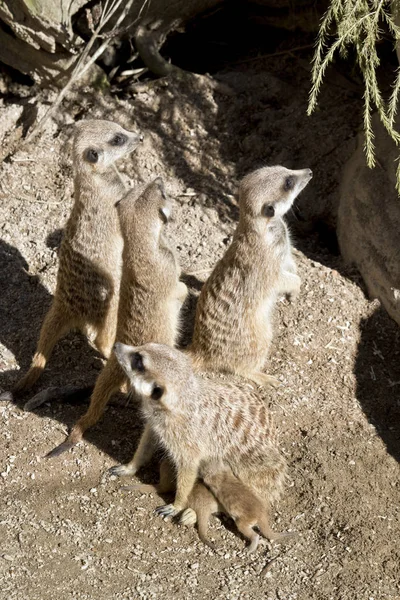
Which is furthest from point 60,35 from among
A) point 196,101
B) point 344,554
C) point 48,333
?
point 344,554

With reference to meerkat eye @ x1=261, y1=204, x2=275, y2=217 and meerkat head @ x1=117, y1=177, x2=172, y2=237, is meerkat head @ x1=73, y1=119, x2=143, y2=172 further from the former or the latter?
meerkat eye @ x1=261, y1=204, x2=275, y2=217

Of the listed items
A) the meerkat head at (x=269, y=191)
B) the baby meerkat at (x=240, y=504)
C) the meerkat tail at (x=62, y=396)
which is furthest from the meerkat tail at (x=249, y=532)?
the meerkat head at (x=269, y=191)

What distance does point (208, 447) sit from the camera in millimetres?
2838

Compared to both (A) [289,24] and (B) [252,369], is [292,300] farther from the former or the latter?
(A) [289,24]

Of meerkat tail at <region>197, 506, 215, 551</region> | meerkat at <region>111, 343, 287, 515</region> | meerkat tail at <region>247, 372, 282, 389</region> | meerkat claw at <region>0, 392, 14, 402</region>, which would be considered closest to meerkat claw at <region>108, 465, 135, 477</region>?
meerkat at <region>111, 343, 287, 515</region>

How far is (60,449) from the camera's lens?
119 inches

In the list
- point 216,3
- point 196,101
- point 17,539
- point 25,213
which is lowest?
point 17,539

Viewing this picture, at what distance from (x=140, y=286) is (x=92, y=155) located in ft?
2.30

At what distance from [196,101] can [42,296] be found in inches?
57.9

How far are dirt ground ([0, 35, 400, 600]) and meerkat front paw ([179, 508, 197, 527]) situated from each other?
0.09 ft

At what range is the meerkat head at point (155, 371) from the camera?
2680 millimetres

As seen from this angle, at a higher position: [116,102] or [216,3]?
[216,3]

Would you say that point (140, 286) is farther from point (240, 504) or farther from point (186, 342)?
point (240, 504)

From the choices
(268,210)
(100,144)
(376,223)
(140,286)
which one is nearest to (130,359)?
(140,286)
